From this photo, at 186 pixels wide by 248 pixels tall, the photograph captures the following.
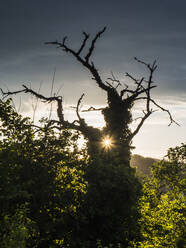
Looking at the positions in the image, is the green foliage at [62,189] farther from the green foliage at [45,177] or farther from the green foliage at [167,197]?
the green foliage at [167,197]

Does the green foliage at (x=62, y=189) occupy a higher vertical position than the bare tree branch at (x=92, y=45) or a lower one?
lower

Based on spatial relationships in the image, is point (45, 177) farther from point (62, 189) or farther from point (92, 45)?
→ point (92, 45)

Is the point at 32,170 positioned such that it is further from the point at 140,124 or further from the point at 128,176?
the point at 140,124

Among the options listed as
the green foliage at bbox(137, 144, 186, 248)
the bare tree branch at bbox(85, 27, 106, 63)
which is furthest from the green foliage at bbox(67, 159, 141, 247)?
the bare tree branch at bbox(85, 27, 106, 63)

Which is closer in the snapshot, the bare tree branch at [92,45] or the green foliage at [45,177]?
the green foliage at [45,177]

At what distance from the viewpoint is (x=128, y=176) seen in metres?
17.1

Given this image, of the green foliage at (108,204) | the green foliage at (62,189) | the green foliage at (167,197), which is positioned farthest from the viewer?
the green foliage at (167,197)

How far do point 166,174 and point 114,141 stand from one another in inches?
351

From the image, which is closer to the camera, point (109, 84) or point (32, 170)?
point (32, 170)

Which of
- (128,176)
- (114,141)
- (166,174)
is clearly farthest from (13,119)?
(166,174)

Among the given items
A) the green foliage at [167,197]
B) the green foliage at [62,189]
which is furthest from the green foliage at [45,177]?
the green foliage at [167,197]

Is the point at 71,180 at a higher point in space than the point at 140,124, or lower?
lower

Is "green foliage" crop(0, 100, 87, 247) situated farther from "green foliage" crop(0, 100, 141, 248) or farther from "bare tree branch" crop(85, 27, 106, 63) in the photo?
"bare tree branch" crop(85, 27, 106, 63)

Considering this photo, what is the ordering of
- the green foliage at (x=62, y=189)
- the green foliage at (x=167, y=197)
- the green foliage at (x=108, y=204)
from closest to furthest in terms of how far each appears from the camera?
the green foliage at (x=62, y=189), the green foliage at (x=108, y=204), the green foliage at (x=167, y=197)
